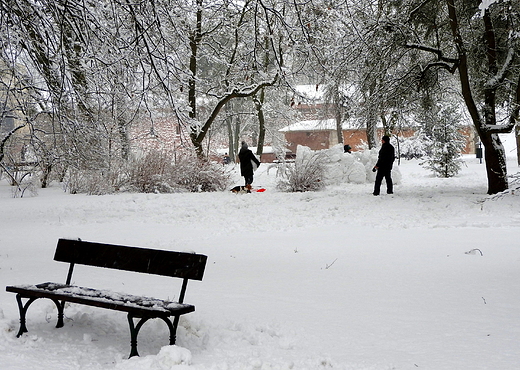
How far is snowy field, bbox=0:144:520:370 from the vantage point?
15.0ft

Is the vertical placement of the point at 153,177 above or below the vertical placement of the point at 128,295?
above

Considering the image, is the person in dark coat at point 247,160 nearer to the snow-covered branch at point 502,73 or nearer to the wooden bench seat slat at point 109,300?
the snow-covered branch at point 502,73

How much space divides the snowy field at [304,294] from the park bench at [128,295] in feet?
0.84

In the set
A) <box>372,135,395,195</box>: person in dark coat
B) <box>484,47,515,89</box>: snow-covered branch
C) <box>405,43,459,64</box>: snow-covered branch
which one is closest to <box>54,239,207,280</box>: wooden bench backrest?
<box>405,43,459,64</box>: snow-covered branch

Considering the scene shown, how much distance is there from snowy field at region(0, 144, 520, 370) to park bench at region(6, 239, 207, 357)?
257 mm

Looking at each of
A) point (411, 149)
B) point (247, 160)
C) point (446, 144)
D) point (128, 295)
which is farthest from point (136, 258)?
point (411, 149)

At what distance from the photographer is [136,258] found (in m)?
5.34

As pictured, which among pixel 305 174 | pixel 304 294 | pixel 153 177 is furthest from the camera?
pixel 153 177

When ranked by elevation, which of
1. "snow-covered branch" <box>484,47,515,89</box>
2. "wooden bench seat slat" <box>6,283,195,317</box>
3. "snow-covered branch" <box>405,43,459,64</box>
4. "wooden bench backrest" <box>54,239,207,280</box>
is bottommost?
"wooden bench seat slat" <box>6,283,195,317</box>

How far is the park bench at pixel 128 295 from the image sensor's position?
4520 millimetres

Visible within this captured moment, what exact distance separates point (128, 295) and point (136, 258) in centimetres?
42

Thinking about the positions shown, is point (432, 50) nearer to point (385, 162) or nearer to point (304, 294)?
point (385, 162)

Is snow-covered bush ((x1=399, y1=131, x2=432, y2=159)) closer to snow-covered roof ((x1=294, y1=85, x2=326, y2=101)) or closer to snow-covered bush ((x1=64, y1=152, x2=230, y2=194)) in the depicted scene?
snow-covered roof ((x1=294, y1=85, x2=326, y2=101))

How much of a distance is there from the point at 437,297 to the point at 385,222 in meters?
6.94
